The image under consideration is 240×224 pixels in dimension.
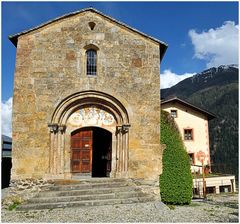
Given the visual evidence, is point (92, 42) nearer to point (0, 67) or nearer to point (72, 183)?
point (0, 67)

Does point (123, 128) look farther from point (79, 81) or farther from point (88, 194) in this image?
point (88, 194)

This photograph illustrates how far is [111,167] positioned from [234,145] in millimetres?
49756

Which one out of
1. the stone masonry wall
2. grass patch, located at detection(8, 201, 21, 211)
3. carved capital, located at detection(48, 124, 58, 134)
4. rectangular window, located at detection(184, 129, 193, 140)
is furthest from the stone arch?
rectangular window, located at detection(184, 129, 193, 140)

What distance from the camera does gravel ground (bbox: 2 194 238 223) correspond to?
29.8 feet

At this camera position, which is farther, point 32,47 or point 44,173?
point 32,47

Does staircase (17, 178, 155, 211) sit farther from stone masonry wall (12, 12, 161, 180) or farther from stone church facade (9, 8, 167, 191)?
stone masonry wall (12, 12, 161, 180)

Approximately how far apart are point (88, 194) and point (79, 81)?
14.9 feet

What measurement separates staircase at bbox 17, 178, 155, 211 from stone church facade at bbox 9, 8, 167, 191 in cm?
53

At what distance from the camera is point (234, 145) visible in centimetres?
5716

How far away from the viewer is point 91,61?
42.6ft

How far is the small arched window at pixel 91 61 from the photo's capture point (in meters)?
12.9

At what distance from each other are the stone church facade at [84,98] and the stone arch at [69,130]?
0.04 meters

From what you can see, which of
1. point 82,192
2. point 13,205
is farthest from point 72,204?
point 13,205

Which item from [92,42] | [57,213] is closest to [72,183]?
[57,213]
